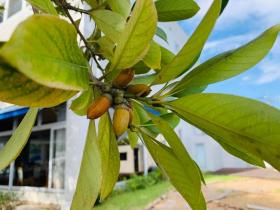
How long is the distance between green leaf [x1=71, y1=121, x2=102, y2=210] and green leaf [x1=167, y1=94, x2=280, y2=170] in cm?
16

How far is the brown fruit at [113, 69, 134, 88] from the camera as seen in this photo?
1.54ft

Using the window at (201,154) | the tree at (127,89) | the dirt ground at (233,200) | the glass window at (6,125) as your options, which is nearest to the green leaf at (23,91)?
the tree at (127,89)

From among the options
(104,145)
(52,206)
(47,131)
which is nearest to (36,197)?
(52,206)

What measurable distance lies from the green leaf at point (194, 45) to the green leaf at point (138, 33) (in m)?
0.06

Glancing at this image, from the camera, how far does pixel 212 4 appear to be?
38 centimetres

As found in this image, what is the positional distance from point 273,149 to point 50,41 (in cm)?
29

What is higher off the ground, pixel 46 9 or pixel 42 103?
pixel 46 9

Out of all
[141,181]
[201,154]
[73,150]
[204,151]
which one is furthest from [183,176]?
[204,151]

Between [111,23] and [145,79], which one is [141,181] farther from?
[111,23]

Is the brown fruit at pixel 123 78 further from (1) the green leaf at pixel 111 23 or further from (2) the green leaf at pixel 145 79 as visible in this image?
(2) the green leaf at pixel 145 79

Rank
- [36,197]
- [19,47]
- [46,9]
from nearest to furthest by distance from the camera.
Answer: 1. [19,47]
2. [46,9]
3. [36,197]

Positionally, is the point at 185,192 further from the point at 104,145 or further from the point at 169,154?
the point at 104,145

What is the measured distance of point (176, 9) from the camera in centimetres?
72

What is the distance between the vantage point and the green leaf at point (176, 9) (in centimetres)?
71
